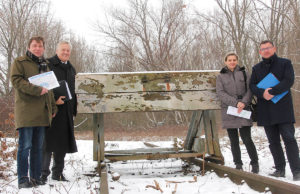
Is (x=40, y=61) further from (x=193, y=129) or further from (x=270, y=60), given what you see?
(x=193, y=129)

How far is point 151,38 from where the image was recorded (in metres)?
22.0

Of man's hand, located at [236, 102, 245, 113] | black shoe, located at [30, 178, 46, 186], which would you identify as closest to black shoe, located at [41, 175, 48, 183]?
black shoe, located at [30, 178, 46, 186]

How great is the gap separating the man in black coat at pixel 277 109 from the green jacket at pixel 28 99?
2690 mm

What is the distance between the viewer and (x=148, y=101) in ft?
13.0

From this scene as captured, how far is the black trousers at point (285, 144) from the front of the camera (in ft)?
11.2

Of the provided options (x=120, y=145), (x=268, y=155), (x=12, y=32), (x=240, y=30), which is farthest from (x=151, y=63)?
(x=268, y=155)

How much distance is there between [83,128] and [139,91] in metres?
20.5

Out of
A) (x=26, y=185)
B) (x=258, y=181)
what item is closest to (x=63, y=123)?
(x=26, y=185)

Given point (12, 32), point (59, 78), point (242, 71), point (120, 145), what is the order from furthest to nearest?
point (12, 32)
point (120, 145)
point (242, 71)
point (59, 78)

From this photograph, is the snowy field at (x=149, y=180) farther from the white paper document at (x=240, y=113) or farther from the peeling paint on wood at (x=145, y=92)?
the peeling paint on wood at (x=145, y=92)

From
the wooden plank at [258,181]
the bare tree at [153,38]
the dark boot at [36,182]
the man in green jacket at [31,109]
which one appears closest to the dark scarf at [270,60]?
the wooden plank at [258,181]

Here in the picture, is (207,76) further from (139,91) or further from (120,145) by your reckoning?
(120,145)

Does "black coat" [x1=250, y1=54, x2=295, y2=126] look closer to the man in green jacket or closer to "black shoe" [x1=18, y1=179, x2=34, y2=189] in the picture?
the man in green jacket

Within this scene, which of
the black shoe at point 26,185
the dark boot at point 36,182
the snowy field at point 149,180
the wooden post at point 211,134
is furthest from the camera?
the wooden post at point 211,134
